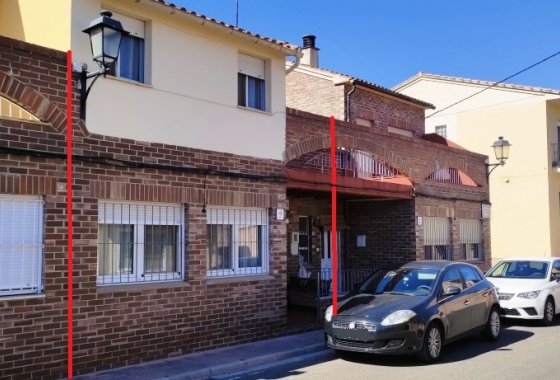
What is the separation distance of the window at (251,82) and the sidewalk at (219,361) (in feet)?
13.6

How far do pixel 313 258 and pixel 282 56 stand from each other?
5.63 metres

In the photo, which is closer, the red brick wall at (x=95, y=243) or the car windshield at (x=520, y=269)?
the red brick wall at (x=95, y=243)

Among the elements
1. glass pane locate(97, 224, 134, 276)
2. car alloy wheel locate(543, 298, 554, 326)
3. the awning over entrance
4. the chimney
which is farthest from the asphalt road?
the chimney

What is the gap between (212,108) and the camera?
9523 millimetres

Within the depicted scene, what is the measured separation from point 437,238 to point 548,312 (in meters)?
3.86

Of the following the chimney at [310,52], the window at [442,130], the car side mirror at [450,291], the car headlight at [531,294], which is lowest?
the car headlight at [531,294]

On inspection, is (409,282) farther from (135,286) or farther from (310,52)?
(310,52)

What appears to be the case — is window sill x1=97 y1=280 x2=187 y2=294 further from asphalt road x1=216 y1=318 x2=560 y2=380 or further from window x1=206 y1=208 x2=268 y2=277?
Result: asphalt road x1=216 y1=318 x2=560 y2=380

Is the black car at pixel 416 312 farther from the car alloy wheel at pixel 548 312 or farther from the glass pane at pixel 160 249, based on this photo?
the glass pane at pixel 160 249

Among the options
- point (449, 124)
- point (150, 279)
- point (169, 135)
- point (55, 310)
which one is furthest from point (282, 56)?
point (449, 124)

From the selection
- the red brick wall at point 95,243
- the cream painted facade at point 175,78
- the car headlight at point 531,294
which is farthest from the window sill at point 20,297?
the car headlight at point 531,294

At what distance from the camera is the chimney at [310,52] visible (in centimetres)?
1870

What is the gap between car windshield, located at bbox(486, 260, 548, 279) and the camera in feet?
41.9

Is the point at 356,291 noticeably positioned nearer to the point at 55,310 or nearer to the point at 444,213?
the point at 55,310
